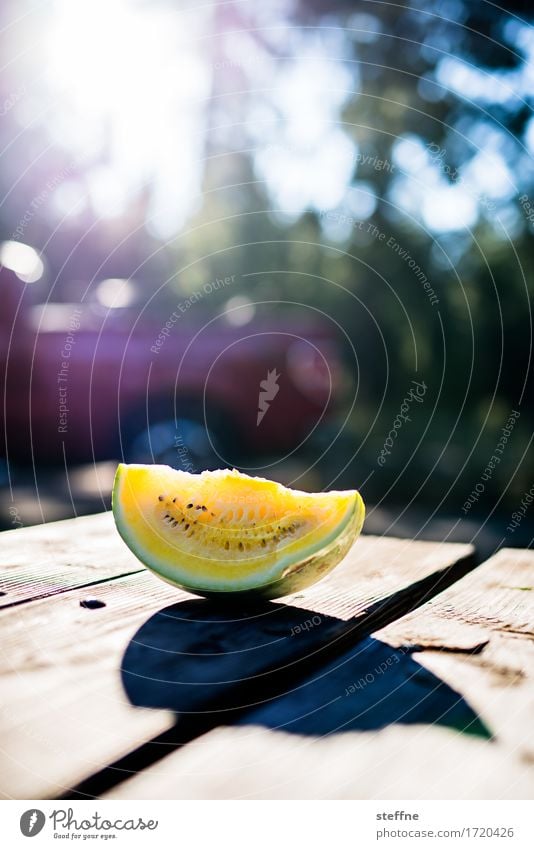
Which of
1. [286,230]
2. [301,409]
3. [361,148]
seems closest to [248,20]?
[361,148]

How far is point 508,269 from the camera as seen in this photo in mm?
10453

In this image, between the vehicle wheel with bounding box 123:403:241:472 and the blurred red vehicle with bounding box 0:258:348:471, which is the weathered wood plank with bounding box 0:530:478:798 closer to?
the blurred red vehicle with bounding box 0:258:348:471

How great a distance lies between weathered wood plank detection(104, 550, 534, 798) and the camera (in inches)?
40.3

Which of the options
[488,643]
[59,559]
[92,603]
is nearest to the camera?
[488,643]

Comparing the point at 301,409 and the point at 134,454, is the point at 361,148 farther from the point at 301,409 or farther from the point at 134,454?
the point at 134,454

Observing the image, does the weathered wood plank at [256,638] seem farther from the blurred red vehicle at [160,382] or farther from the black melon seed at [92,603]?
the blurred red vehicle at [160,382]

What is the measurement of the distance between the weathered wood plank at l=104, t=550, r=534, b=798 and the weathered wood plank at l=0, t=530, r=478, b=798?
98mm

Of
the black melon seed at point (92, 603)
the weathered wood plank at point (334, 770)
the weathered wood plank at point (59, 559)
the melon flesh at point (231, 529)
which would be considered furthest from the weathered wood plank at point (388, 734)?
the weathered wood plank at point (59, 559)

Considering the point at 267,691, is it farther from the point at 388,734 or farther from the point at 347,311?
the point at 347,311

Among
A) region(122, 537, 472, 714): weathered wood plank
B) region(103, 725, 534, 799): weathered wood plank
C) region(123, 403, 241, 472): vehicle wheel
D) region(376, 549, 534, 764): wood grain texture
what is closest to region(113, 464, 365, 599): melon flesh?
region(122, 537, 472, 714): weathered wood plank

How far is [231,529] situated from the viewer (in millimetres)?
1817

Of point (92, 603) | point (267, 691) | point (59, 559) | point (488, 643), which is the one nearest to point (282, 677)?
point (267, 691)

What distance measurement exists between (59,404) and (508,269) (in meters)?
6.48

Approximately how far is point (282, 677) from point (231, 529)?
0.51m
